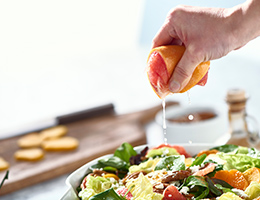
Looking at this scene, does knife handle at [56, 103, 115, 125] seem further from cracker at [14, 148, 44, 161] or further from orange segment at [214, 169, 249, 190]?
orange segment at [214, 169, 249, 190]

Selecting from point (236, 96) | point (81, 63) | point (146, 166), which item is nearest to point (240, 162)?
point (146, 166)

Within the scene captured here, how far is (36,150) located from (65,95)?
1478 millimetres

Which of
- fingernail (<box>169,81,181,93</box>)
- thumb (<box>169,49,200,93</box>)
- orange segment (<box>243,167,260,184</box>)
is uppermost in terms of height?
thumb (<box>169,49,200,93</box>)

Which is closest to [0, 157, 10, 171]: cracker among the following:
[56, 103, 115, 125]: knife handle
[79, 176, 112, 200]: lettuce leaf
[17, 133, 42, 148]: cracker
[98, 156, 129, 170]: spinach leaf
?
[17, 133, 42, 148]: cracker

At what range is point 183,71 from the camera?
1.15m

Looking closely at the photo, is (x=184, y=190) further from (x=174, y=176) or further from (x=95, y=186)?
(x=95, y=186)

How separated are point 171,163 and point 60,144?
46.9 inches

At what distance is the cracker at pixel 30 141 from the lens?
246cm

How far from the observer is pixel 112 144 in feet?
7.80

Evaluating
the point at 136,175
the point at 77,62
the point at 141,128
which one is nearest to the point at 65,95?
the point at 77,62

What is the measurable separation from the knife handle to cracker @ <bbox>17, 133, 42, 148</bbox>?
21 centimetres

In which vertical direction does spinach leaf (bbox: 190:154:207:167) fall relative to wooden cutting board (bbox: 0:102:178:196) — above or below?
above

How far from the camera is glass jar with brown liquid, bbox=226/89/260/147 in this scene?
6.49 ft

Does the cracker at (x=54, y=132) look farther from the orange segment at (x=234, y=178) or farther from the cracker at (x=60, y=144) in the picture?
the orange segment at (x=234, y=178)
